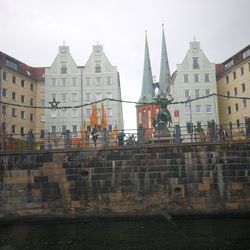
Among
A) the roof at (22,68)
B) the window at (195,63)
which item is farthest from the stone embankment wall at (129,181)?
the window at (195,63)

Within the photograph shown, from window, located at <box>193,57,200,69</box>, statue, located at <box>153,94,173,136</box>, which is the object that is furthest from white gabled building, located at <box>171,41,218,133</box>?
statue, located at <box>153,94,173,136</box>

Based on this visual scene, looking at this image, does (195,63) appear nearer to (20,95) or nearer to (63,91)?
(63,91)

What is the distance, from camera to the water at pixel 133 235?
543 inches

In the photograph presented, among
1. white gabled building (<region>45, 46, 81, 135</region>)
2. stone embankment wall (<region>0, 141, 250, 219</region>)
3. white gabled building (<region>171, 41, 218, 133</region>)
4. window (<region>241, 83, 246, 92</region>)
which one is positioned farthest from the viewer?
white gabled building (<region>45, 46, 81, 135</region>)

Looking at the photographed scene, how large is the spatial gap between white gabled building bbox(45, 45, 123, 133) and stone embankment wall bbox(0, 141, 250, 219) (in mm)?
35422

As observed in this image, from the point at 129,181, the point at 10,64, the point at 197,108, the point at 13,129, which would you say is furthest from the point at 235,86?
the point at 129,181

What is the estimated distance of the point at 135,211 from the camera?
20578 millimetres

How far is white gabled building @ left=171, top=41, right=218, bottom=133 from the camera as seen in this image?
2242 inches

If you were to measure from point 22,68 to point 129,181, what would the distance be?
4535 centimetres

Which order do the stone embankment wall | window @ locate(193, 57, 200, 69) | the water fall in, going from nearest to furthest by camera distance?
the water
the stone embankment wall
window @ locate(193, 57, 200, 69)

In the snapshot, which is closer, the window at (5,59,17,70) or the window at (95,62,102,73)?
the window at (5,59,17,70)

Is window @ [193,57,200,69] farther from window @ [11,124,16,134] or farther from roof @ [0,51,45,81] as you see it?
window @ [11,124,16,134]

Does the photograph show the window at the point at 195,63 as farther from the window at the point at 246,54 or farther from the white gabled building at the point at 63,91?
the white gabled building at the point at 63,91

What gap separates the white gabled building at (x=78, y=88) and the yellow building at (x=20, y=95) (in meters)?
3.74
